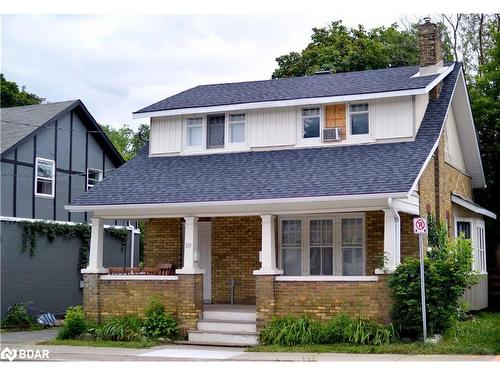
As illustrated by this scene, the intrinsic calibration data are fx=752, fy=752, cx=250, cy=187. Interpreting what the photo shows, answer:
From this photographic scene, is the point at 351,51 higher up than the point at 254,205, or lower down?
higher up

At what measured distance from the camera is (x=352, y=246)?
18.9 m

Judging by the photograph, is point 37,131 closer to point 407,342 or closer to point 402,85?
point 402,85

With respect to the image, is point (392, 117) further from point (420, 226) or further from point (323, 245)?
point (420, 226)

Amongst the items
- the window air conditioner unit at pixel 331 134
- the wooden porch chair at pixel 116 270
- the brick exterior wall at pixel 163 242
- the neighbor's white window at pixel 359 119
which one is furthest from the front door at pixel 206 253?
the neighbor's white window at pixel 359 119

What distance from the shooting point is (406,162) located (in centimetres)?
1761

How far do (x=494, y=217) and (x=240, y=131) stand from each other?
31.0ft

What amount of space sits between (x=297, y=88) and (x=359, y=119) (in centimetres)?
268

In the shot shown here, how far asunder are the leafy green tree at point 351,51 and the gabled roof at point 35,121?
38.9 feet

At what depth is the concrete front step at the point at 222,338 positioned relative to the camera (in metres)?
17.2

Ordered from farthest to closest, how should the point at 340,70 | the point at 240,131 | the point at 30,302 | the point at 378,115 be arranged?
the point at 340,70
the point at 30,302
the point at 240,131
the point at 378,115

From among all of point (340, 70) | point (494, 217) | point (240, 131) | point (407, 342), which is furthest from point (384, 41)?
point (407, 342)

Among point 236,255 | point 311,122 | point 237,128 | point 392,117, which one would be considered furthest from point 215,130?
point 392,117

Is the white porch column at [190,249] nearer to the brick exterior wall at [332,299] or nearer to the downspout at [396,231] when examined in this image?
the brick exterior wall at [332,299]

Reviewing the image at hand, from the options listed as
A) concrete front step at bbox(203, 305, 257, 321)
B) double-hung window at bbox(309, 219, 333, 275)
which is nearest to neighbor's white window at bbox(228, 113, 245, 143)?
double-hung window at bbox(309, 219, 333, 275)
